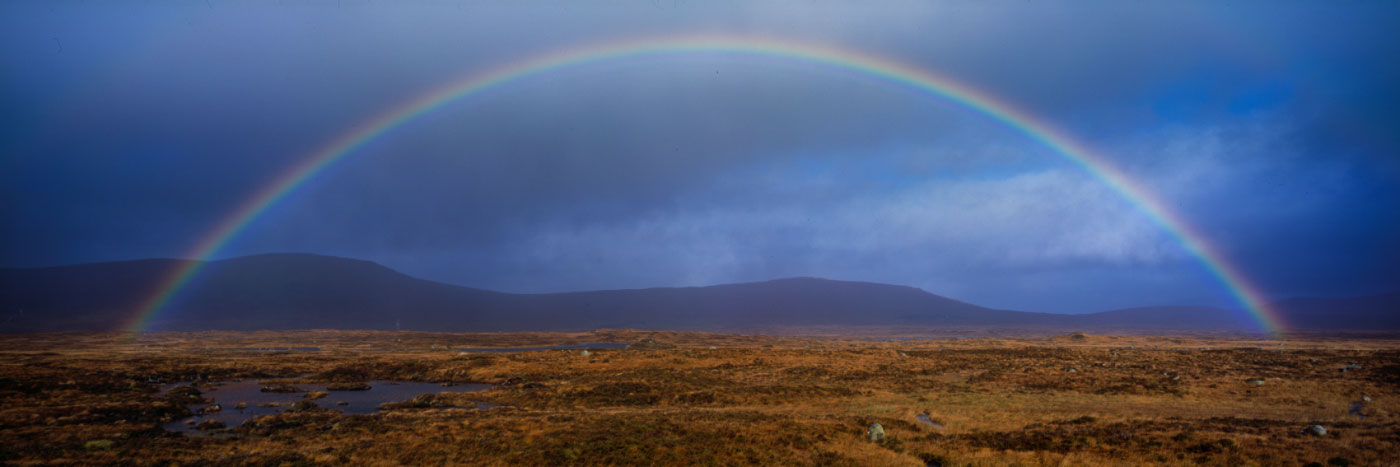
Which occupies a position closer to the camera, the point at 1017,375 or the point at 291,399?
the point at 291,399

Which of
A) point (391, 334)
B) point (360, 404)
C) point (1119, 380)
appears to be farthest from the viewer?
point (391, 334)

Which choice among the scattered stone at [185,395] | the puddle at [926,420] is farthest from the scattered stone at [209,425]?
the puddle at [926,420]

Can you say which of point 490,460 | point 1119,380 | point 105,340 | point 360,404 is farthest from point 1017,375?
point 105,340

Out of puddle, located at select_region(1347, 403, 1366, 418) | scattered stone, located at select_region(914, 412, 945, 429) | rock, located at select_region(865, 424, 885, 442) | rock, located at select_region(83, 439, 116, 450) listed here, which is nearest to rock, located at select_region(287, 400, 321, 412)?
rock, located at select_region(83, 439, 116, 450)

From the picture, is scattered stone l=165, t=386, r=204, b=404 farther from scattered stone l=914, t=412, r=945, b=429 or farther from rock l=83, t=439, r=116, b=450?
scattered stone l=914, t=412, r=945, b=429

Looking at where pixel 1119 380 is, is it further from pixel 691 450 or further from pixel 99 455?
pixel 99 455

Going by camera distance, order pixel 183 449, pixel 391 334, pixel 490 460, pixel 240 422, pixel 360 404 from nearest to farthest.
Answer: pixel 490 460 < pixel 183 449 < pixel 240 422 < pixel 360 404 < pixel 391 334

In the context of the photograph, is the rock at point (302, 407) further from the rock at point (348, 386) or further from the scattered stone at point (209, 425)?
the rock at point (348, 386)
